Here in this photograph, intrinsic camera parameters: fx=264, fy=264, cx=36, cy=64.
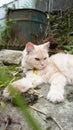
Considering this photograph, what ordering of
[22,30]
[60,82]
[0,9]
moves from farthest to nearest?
[0,9] < [22,30] < [60,82]

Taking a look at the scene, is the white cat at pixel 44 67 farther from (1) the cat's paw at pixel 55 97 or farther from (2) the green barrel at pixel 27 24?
(2) the green barrel at pixel 27 24

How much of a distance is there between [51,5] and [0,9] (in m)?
1.40

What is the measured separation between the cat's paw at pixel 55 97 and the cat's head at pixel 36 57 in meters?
0.62

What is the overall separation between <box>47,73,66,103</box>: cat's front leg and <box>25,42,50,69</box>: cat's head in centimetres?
23

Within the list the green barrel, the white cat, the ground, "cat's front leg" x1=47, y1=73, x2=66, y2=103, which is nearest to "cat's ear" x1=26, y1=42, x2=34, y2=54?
the white cat

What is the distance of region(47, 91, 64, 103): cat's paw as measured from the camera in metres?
1.99

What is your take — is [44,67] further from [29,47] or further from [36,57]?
[29,47]

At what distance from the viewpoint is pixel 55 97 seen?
1.99 meters

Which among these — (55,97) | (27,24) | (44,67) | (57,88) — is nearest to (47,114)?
(55,97)

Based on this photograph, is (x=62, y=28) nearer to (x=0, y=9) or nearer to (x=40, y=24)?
(x=40, y=24)

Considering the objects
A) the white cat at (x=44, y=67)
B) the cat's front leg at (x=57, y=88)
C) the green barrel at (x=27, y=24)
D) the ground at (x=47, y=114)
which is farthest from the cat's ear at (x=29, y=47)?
the green barrel at (x=27, y=24)

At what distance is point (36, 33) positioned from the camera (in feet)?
16.9

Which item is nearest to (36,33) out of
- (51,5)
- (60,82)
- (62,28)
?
(62,28)

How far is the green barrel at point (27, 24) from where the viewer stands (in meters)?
5.09
